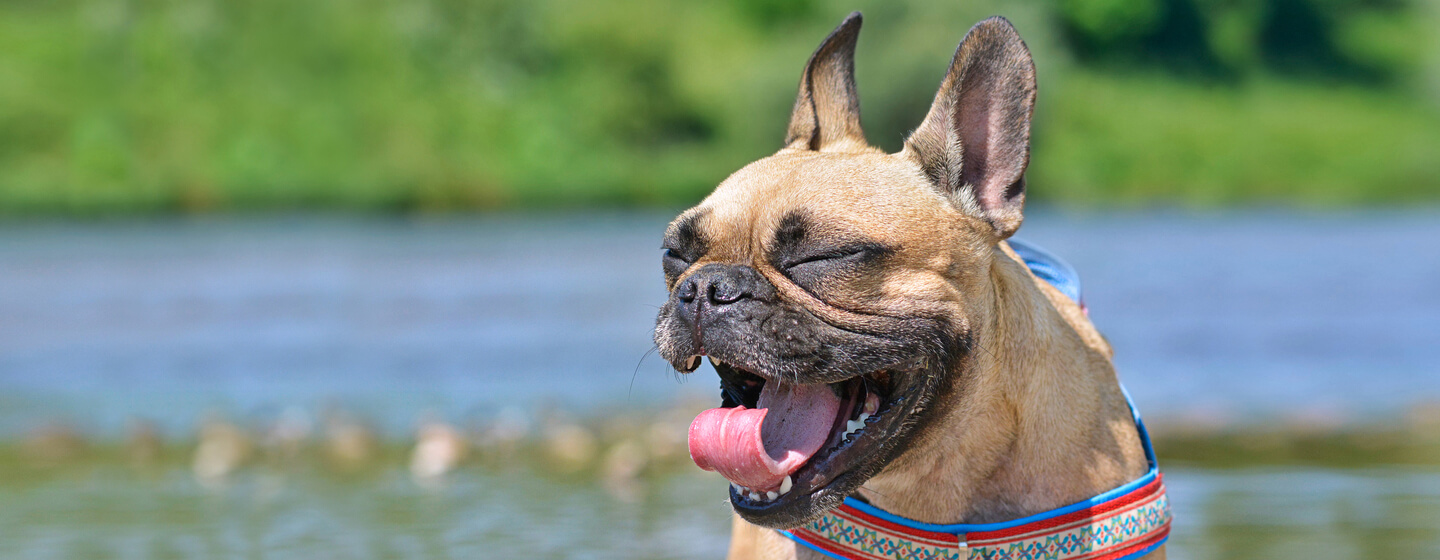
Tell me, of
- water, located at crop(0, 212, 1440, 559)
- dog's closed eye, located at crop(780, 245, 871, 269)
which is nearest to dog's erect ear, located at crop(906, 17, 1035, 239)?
dog's closed eye, located at crop(780, 245, 871, 269)

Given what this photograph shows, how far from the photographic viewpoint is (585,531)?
6016 millimetres

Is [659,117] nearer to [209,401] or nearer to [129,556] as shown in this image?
[209,401]

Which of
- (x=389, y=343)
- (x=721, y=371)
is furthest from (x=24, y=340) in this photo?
(x=721, y=371)

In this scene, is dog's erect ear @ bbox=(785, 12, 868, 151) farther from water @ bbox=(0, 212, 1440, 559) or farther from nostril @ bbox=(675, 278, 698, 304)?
water @ bbox=(0, 212, 1440, 559)

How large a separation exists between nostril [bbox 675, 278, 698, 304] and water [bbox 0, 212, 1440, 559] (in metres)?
2.80

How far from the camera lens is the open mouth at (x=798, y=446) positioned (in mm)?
2904

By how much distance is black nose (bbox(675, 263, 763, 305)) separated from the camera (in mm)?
2869

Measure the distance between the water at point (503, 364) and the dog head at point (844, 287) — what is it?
2.67 metres

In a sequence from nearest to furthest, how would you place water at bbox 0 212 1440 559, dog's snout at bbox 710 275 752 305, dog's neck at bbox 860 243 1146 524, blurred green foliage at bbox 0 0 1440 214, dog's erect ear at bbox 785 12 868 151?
dog's snout at bbox 710 275 752 305
dog's neck at bbox 860 243 1146 524
dog's erect ear at bbox 785 12 868 151
water at bbox 0 212 1440 559
blurred green foliage at bbox 0 0 1440 214

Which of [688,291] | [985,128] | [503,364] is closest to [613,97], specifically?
[503,364]

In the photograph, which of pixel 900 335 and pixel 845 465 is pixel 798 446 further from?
pixel 900 335

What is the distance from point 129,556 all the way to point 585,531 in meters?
1.73

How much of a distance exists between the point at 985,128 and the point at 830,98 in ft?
2.07

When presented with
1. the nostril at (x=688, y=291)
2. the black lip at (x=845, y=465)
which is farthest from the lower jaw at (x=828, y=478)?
the nostril at (x=688, y=291)
